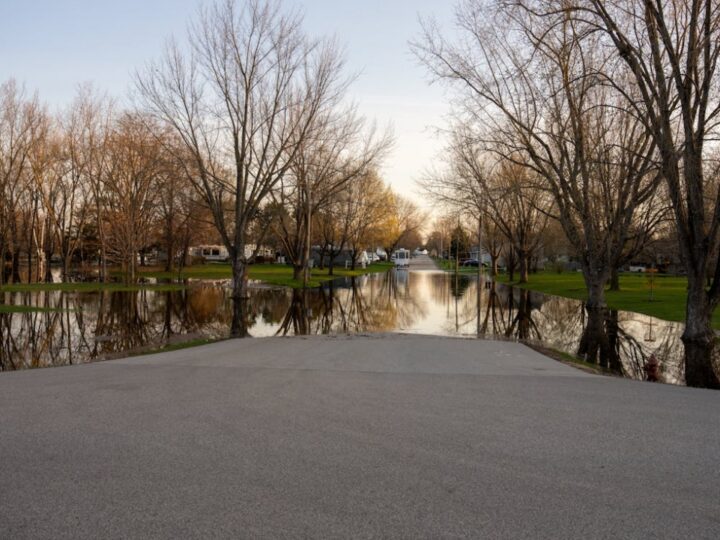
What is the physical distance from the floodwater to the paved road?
5202 mm

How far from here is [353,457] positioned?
17.2 feet

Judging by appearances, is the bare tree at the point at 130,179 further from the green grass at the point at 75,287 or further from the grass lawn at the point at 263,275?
the grass lawn at the point at 263,275

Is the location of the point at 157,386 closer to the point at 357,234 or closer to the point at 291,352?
the point at 291,352

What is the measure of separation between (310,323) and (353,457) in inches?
609

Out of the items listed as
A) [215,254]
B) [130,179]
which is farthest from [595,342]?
[215,254]

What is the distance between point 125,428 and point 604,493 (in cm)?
447

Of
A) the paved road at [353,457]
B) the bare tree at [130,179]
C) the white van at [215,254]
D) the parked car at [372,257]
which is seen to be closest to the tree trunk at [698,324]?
the paved road at [353,457]

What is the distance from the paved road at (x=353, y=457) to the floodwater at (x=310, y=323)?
5202mm

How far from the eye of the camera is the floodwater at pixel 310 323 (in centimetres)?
1423

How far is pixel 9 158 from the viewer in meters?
39.9

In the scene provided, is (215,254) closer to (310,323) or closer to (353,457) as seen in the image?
(310,323)

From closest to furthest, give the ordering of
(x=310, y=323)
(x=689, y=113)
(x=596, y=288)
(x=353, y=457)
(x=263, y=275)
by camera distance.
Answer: (x=353, y=457), (x=689, y=113), (x=310, y=323), (x=596, y=288), (x=263, y=275)

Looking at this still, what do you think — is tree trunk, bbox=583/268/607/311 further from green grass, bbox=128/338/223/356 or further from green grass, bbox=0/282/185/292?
green grass, bbox=0/282/185/292

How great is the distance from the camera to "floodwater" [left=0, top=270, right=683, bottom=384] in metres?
14.2
